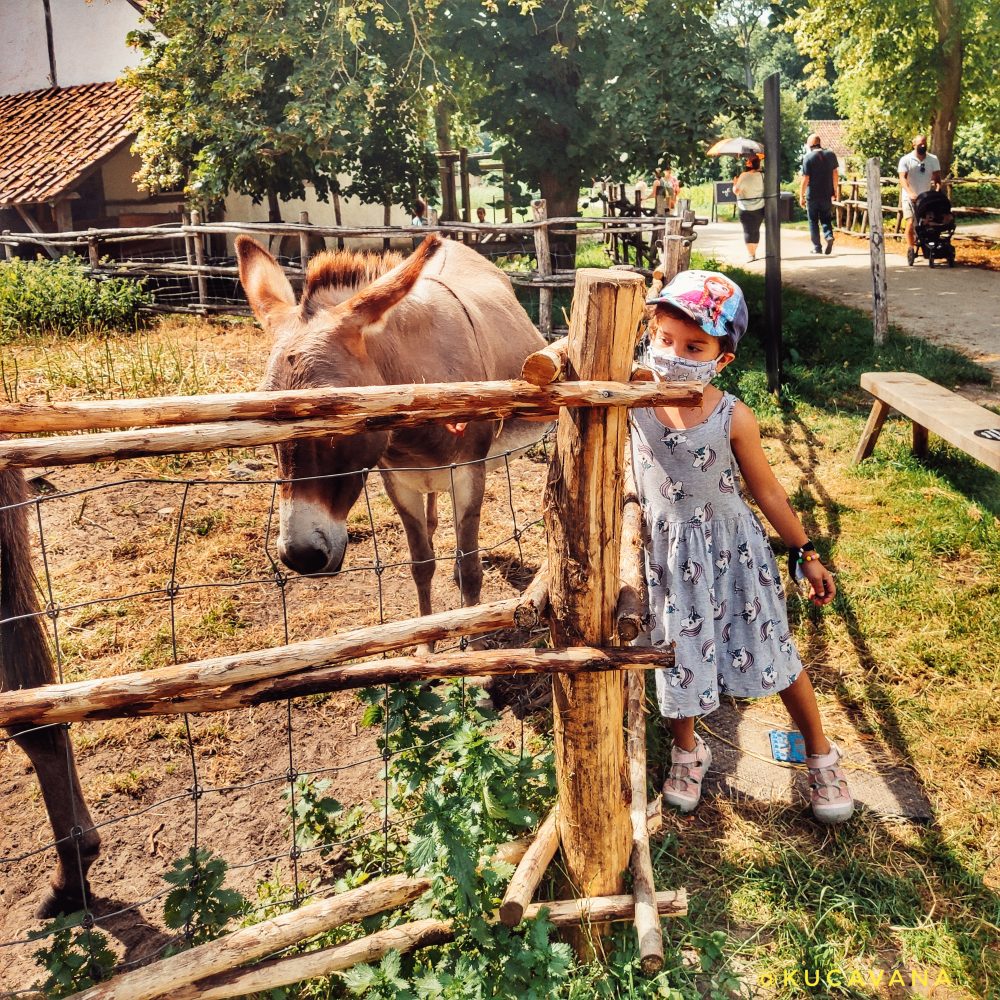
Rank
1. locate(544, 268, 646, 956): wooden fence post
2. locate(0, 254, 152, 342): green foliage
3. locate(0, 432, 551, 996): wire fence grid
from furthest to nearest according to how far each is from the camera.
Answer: locate(0, 254, 152, 342): green foliage → locate(0, 432, 551, 996): wire fence grid → locate(544, 268, 646, 956): wooden fence post

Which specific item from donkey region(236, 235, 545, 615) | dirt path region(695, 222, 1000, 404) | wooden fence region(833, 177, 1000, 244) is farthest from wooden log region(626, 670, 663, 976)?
wooden fence region(833, 177, 1000, 244)

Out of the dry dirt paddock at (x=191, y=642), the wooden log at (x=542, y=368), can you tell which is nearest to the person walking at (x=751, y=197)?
the dry dirt paddock at (x=191, y=642)

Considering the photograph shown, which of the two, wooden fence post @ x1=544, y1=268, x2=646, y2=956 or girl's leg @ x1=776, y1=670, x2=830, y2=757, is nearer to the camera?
wooden fence post @ x1=544, y1=268, x2=646, y2=956

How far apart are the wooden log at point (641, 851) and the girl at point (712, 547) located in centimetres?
23

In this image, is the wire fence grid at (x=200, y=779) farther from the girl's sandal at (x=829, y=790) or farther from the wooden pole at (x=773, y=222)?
the wooden pole at (x=773, y=222)

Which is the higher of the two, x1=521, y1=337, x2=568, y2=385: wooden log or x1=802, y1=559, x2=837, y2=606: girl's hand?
x1=521, y1=337, x2=568, y2=385: wooden log

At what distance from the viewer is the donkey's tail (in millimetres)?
2695

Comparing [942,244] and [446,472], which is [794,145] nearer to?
[942,244]

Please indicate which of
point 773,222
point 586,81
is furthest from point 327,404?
point 586,81

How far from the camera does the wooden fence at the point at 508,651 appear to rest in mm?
1887

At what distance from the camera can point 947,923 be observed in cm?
251

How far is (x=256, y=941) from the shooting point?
7.01 ft

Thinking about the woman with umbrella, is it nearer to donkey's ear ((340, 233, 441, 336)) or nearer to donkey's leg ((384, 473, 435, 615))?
donkey's leg ((384, 473, 435, 615))

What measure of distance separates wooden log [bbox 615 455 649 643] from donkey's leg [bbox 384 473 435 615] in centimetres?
136
